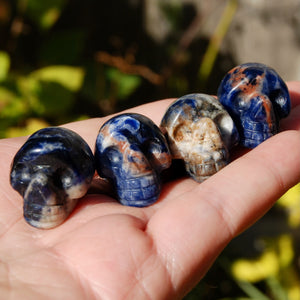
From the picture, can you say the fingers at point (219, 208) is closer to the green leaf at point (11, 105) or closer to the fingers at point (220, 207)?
the fingers at point (220, 207)

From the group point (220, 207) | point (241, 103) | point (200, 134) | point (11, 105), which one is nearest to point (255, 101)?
point (241, 103)

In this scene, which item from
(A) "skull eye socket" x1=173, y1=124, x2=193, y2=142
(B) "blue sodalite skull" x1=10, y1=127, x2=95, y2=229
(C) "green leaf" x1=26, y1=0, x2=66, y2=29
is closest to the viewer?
(B) "blue sodalite skull" x1=10, y1=127, x2=95, y2=229

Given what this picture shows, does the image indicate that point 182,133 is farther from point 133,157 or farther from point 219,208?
point 219,208

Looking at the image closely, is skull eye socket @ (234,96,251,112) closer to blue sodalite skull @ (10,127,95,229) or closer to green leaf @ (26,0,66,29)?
blue sodalite skull @ (10,127,95,229)

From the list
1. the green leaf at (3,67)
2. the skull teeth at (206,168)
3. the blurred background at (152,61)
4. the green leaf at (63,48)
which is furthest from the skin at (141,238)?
the green leaf at (63,48)

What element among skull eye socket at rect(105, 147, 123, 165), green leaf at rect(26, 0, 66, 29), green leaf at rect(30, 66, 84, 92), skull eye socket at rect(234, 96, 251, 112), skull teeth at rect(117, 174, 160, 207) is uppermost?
green leaf at rect(26, 0, 66, 29)

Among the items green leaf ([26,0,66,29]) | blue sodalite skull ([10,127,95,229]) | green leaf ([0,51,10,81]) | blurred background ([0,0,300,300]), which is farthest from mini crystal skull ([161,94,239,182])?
green leaf ([26,0,66,29])

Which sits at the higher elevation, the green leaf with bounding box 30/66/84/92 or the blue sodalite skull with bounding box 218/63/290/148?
the blue sodalite skull with bounding box 218/63/290/148
